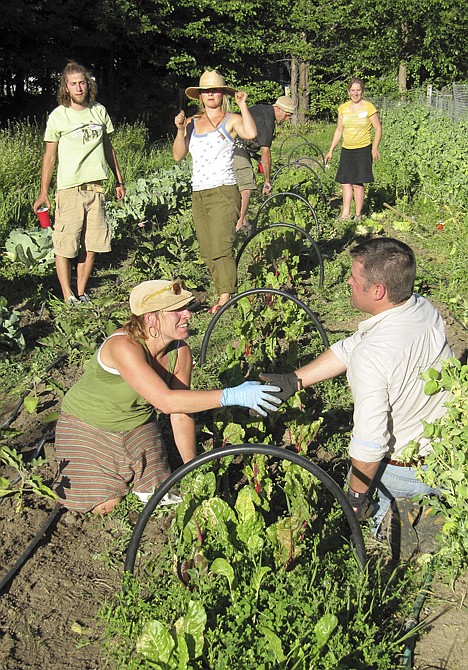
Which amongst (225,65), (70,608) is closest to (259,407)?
(70,608)

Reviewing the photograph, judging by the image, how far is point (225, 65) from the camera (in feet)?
84.8

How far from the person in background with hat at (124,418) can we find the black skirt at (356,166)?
17.0 ft

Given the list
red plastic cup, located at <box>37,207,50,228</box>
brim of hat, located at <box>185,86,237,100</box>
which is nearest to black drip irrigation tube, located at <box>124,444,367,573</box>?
brim of hat, located at <box>185,86,237,100</box>

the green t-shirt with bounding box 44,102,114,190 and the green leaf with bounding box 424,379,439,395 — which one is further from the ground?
the green t-shirt with bounding box 44,102,114,190

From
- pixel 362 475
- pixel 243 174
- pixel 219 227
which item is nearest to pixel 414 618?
pixel 362 475

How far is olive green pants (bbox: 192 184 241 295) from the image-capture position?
509cm

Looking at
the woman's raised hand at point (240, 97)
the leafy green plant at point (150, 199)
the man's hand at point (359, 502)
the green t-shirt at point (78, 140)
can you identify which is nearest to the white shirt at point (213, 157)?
the woman's raised hand at point (240, 97)

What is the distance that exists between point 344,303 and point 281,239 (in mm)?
932

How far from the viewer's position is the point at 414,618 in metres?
2.55

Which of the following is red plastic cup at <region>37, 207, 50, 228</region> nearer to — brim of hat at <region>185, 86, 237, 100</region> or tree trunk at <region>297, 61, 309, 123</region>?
brim of hat at <region>185, 86, 237, 100</region>

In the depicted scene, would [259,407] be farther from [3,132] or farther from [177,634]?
[3,132]

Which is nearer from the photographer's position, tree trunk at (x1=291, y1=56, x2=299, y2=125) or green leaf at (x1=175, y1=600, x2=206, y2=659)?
green leaf at (x1=175, y1=600, x2=206, y2=659)

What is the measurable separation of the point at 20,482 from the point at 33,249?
3236mm

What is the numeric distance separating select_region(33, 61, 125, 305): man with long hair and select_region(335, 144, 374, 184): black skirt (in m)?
3.25
